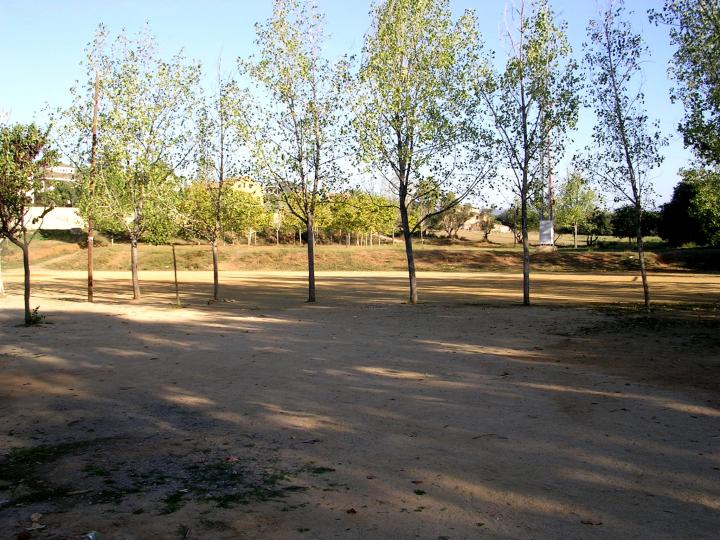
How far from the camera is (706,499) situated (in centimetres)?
539

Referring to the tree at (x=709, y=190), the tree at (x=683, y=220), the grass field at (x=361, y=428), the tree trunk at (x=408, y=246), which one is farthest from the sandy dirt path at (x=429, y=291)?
the grass field at (x=361, y=428)

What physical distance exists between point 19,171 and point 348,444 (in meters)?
14.2

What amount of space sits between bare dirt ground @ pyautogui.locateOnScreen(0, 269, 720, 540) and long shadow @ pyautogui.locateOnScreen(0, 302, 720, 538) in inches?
1.1

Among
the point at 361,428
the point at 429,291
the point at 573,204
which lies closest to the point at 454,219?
the point at 573,204

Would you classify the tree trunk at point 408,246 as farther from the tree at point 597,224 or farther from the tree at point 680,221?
the tree at point 597,224

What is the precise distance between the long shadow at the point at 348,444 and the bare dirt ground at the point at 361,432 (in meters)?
0.03

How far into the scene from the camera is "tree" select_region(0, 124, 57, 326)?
Answer: 55.4 ft

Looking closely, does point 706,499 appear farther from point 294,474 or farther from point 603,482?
point 294,474

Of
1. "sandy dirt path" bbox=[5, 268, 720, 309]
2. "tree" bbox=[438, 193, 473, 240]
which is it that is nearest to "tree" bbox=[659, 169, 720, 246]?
"sandy dirt path" bbox=[5, 268, 720, 309]

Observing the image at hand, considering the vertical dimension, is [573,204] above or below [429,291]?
above

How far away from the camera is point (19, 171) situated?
16844 mm

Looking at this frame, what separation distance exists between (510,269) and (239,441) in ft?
172

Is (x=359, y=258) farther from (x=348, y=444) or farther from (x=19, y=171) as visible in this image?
(x=348, y=444)

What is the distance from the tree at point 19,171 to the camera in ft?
55.4
